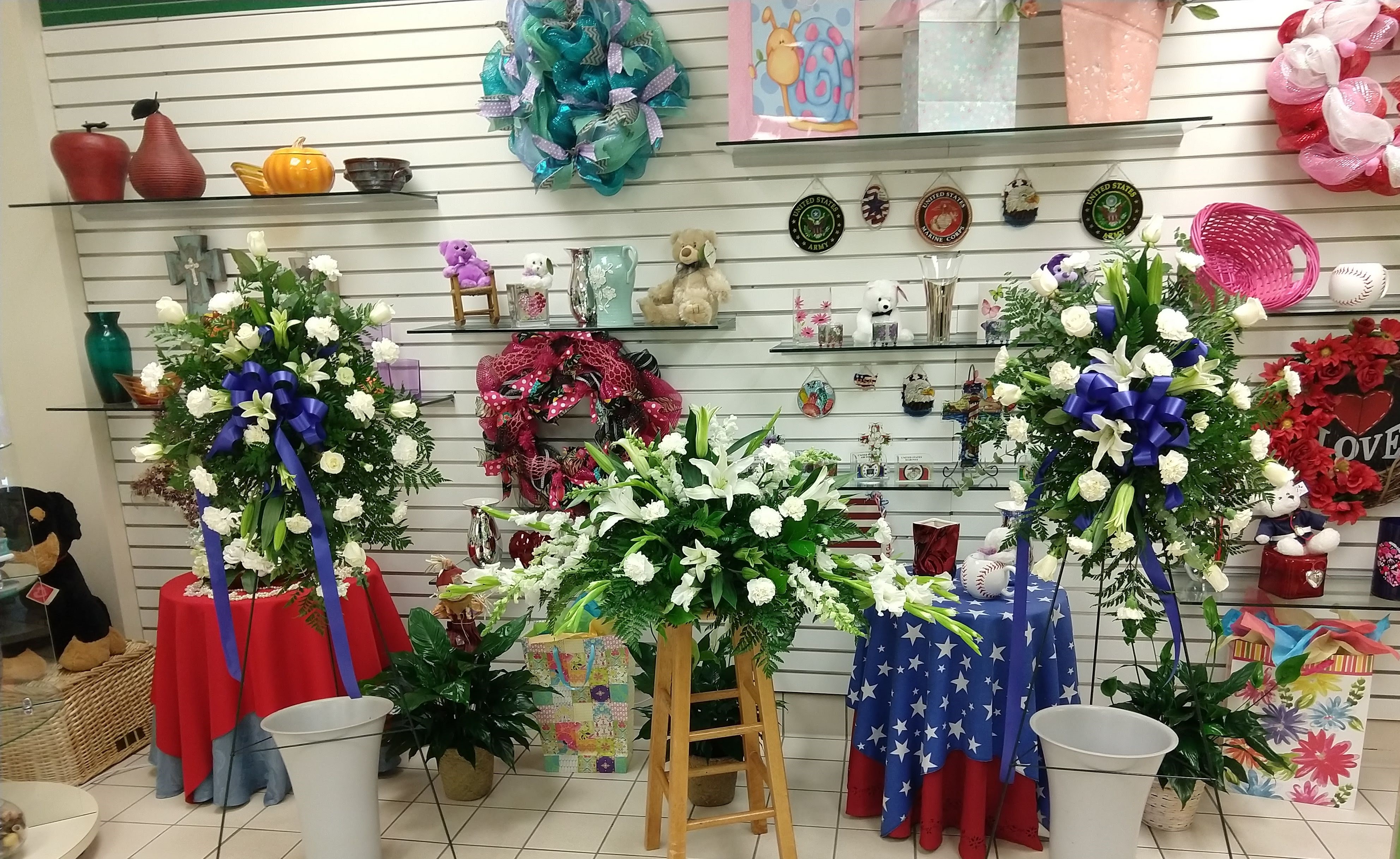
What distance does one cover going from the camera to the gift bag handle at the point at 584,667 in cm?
302

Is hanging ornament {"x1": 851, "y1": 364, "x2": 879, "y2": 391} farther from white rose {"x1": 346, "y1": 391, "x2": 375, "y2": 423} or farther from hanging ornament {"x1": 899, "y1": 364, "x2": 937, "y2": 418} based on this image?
white rose {"x1": 346, "y1": 391, "x2": 375, "y2": 423}

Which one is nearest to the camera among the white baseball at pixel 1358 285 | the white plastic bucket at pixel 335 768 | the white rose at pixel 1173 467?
the white rose at pixel 1173 467

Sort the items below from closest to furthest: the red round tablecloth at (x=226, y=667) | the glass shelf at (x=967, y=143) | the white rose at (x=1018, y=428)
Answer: the white rose at (x=1018, y=428), the glass shelf at (x=967, y=143), the red round tablecloth at (x=226, y=667)

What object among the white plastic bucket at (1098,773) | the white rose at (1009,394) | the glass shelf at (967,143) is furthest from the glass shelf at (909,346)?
the white plastic bucket at (1098,773)

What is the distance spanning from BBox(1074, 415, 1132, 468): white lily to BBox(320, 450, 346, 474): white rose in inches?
69.7

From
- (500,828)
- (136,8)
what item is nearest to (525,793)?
(500,828)

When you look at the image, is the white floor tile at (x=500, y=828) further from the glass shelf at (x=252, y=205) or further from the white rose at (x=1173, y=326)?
the white rose at (x=1173, y=326)

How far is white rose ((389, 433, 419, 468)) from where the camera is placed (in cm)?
224

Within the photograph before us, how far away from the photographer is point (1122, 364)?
1.88 m

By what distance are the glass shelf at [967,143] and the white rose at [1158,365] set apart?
1.15 meters

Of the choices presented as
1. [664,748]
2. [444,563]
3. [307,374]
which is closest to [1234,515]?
[664,748]

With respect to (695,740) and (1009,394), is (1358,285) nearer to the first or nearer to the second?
(1009,394)

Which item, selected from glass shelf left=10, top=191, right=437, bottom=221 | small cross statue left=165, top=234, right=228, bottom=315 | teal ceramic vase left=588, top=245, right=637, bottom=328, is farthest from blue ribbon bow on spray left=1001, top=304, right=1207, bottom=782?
small cross statue left=165, top=234, right=228, bottom=315

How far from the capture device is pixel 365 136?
3.20 m
